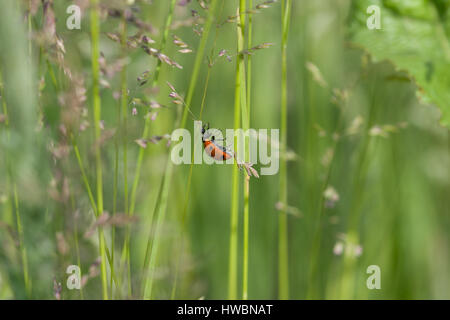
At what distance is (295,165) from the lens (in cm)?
76

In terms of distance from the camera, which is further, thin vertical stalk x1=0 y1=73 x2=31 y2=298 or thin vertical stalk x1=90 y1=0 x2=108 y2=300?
thin vertical stalk x1=0 y1=73 x2=31 y2=298

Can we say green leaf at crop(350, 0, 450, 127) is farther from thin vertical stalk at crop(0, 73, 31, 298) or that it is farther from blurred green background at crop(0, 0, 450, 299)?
thin vertical stalk at crop(0, 73, 31, 298)

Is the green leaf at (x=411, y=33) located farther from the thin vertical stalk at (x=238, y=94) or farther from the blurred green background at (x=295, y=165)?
the thin vertical stalk at (x=238, y=94)

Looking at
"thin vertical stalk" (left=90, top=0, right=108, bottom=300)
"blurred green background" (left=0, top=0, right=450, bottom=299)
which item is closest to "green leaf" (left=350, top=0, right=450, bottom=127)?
"blurred green background" (left=0, top=0, right=450, bottom=299)

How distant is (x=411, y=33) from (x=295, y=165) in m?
0.30

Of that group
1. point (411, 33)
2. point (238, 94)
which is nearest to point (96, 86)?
point (238, 94)

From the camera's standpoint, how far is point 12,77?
0.57 metres

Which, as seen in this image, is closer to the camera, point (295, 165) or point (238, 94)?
point (238, 94)

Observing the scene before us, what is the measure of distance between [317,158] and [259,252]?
20 cm

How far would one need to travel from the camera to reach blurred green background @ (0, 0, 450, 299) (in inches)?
21.1

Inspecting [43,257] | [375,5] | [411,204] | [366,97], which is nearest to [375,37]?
[375,5]

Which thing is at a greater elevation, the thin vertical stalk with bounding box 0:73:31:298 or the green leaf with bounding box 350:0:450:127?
the green leaf with bounding box 350:0:450:127

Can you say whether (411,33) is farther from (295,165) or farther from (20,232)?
(20,232)

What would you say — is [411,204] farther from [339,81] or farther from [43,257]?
[43,257]
